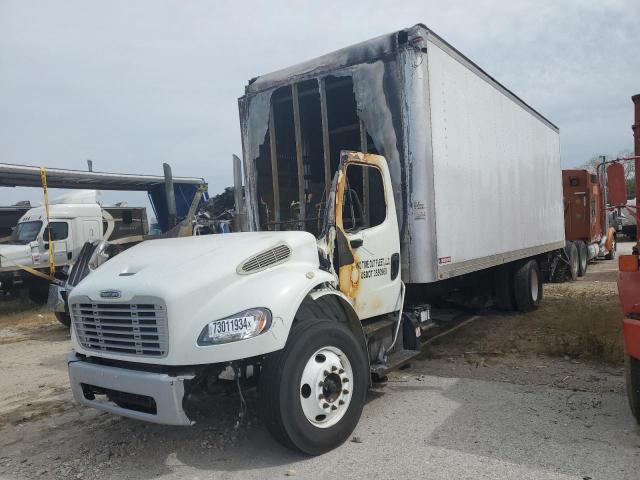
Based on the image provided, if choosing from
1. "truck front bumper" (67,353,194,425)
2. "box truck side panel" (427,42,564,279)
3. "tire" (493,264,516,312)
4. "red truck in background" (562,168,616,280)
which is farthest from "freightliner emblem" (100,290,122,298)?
"red truck in background" (562,168,616,280)

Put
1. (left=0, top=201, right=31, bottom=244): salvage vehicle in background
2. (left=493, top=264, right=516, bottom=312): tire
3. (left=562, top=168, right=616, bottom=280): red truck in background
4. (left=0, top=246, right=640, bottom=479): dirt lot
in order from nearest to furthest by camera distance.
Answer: (left=0, top=246, right=640, bottom=479): dirt lot < (left=493, top=264, right=516, bottom=312): tire < (left=562, top=168, right=616, bottom=280): red truck in background < (left=0, top=201, right=31, bottom=244): salvage vehicle in background

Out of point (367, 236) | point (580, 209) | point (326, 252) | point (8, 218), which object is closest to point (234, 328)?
point (326, 252)

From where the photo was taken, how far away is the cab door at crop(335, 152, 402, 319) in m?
4.61

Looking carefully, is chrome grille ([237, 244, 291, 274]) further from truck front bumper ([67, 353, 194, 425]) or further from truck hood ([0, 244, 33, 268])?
truck hood ([0, 244, 33, 268])

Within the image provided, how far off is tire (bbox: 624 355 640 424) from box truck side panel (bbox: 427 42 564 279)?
200 cm

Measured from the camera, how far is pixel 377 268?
198 inches

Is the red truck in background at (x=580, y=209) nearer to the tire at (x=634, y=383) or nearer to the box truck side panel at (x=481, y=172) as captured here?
the box truck side panel at (x=481, y=172)

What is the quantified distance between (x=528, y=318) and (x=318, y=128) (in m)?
4.99

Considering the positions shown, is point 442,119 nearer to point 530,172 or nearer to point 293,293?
point 293,293

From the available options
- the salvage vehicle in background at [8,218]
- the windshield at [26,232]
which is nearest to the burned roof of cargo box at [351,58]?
the windshield at [26,232]

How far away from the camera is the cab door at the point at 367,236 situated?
4.61 metres

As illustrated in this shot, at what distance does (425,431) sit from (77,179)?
13031 millimetres

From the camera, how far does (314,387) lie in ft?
12.5

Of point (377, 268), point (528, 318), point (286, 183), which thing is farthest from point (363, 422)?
point (528, 318)
